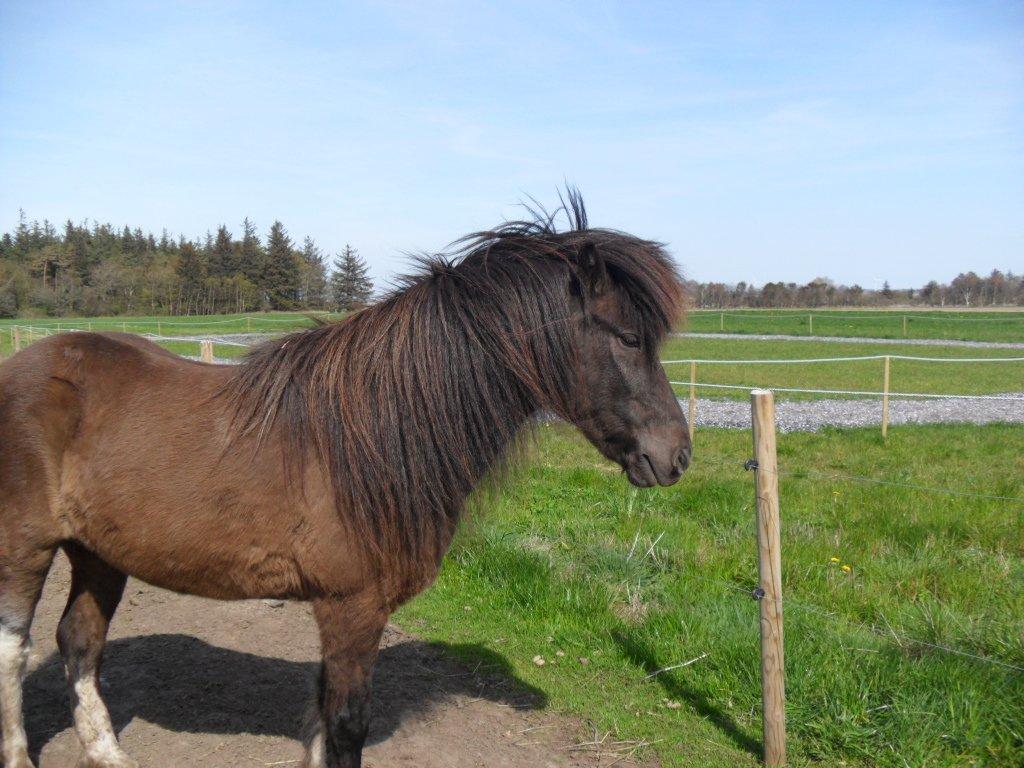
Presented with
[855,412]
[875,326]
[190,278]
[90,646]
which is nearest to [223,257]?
[190,278]

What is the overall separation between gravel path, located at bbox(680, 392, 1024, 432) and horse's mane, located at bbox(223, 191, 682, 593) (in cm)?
995

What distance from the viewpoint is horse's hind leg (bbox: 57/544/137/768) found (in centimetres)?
324

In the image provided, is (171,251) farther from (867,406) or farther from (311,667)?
(311,667)

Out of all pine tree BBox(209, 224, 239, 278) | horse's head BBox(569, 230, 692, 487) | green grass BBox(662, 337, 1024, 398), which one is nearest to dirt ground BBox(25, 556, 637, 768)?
horse's head BBox(569, 230, 692, 487)

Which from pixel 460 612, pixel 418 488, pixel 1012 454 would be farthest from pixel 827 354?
pixel 418 488

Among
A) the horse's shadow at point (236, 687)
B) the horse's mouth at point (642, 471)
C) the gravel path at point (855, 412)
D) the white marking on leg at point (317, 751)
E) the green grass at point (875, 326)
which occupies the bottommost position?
the horse's shadow at point (236, 687)

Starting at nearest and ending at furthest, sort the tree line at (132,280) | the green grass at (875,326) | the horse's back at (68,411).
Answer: the horse's back at (68,411)
the green grass at (875,326)
the tree line at (132,280)

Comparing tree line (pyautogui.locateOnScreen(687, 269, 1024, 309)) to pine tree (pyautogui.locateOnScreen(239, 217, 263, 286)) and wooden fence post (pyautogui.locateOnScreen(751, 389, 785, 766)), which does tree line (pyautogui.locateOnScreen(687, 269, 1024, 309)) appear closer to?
pine tree (pyautogui.locateOnScreen(239, 217, 263, 286))

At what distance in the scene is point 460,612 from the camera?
507 centimetres

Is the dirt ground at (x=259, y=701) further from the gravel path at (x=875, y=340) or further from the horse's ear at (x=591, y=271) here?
the gravel path at (x=875, y=340)

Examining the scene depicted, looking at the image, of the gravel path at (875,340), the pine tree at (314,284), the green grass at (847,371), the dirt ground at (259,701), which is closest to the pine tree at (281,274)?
the pine tree at (314,284)

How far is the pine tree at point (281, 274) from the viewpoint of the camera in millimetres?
8080

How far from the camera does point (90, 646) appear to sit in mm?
3352

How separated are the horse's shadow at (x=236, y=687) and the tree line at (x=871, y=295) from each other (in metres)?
61.9
